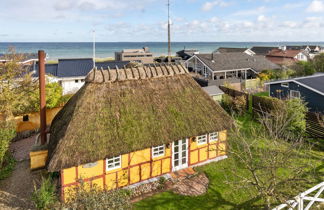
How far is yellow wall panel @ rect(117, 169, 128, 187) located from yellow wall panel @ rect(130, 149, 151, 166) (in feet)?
2.09

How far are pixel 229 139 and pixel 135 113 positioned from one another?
30.6ft

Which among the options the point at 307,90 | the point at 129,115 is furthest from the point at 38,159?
the point at 307,90

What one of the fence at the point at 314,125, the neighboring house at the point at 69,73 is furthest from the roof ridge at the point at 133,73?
the neighboring house at the point at 69,73

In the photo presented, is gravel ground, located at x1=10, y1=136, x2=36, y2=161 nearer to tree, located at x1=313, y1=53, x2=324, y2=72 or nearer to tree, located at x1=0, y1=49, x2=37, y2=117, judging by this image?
tree, located at x1=0, y1=49, x2=37, y2=117

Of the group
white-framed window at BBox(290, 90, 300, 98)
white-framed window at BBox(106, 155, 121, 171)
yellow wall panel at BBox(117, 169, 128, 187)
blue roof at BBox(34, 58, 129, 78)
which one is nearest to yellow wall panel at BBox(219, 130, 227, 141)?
yellow wall panel at BBox(117, 169, 128, 187)

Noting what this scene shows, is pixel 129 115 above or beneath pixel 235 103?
above

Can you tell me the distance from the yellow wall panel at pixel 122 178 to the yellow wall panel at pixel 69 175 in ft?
8.07

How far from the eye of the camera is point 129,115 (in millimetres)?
14031

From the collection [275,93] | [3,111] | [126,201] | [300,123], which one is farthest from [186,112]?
[275,93]

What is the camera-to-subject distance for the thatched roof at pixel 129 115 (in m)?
12.2

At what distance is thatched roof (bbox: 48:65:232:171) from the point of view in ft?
40.0

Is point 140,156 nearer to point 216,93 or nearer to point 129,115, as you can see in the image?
point 129,115

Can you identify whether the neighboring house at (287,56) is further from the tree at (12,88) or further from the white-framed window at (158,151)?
the tree at (12,88)

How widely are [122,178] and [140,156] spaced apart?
1.60 m
